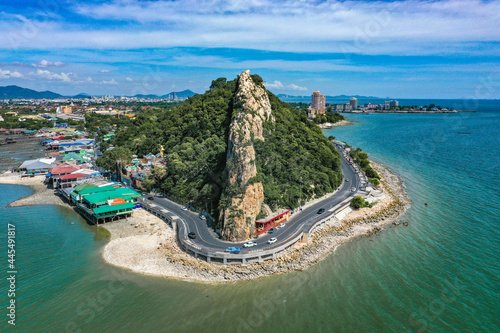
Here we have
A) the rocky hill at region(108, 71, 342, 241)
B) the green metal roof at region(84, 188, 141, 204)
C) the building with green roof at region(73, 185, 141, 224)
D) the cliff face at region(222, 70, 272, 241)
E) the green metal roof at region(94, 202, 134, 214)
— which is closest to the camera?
the cliff face at region(222, 70, 272, 241)

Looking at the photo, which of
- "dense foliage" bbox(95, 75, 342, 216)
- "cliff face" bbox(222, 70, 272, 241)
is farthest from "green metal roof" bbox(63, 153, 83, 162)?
"cliff face" bbox(222, 70, 272, 241)

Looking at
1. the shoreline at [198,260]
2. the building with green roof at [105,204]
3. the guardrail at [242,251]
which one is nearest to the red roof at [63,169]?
the shoreline at [198,260]

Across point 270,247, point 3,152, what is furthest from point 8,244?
point 3,152

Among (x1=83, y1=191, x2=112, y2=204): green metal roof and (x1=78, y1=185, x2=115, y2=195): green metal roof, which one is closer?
(x1=83, y1=191, x2=112, y2=204): green metal roof

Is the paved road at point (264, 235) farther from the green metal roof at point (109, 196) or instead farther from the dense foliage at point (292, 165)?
the green metal roof at point (109, 196)

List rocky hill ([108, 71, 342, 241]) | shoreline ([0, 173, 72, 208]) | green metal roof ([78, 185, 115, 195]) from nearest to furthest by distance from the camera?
rocky hill ([108, 71, 342, 241]) → green metal roof ([78, 185, 115, 195]) → shoreline ([0, 173, 72, 208])

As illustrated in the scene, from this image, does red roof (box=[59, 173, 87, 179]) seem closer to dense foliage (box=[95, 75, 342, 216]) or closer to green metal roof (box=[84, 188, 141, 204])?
green metal roof (box=[84, 188, 141, 204])
